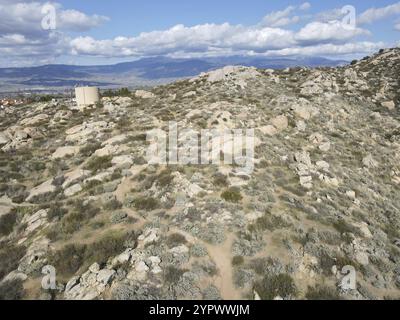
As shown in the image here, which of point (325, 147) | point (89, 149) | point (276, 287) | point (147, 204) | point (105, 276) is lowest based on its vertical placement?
point (276, 287)

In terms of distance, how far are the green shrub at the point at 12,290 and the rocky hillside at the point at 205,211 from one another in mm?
77

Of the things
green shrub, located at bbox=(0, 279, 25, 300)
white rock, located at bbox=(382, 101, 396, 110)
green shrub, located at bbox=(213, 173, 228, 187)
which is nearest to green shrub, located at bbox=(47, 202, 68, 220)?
green shrub, located at bbox=(0, 279, 25, 300)

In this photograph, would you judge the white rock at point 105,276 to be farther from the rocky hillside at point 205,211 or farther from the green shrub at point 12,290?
the green shrub at point 12,290

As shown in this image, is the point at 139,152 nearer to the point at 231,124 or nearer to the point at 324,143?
the point at 231,124

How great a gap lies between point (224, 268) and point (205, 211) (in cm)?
486

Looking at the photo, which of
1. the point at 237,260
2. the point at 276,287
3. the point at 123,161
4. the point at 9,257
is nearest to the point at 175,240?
the point at 237,260

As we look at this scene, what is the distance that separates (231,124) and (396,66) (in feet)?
176

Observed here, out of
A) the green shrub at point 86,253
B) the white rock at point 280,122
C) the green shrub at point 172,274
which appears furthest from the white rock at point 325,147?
the green shrub at point 172,274

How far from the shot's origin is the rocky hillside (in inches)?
681

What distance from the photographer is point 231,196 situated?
23.3 m

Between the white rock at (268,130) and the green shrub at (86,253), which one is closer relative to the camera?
the green shrub at (86,253)

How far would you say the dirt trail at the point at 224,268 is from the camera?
1653cm

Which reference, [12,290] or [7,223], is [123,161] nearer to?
[7,223]

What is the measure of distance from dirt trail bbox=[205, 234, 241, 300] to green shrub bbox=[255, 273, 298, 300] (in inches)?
47.0
